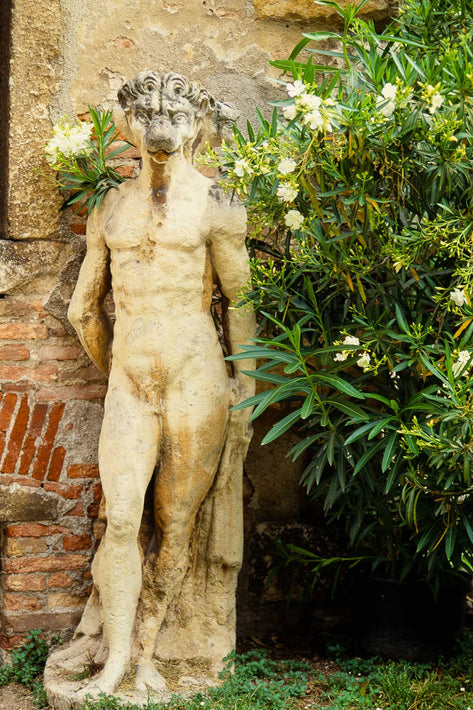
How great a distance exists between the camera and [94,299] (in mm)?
4020

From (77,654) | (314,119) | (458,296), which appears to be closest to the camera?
(314,119)

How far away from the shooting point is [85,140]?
3.97 meters

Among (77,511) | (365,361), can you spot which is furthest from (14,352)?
(365,361)

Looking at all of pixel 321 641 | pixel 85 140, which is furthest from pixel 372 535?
pixel 85 140

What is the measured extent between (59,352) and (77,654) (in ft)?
4.15

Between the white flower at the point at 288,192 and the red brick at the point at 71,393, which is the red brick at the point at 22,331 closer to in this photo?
the red brick at the point at 71,393

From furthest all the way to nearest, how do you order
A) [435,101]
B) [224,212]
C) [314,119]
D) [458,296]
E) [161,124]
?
[224,212]
[161,124]
[458,296]
[314,119]
[435,101]

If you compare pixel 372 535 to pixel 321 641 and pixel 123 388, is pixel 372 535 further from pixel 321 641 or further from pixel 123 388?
pixel 123 388

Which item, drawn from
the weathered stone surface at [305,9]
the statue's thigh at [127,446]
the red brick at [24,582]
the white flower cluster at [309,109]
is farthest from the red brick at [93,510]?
the weathered stone surface at [305,9]

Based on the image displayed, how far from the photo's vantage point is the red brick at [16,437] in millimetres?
4258

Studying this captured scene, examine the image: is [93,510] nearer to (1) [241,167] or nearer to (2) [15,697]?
(2) [15,697]

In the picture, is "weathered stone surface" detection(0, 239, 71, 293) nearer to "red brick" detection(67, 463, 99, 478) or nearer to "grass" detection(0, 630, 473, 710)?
"red brick" detection(67, 463, 99, 478)

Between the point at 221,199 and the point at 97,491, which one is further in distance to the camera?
the point at 97,491

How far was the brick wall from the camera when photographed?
428cm
